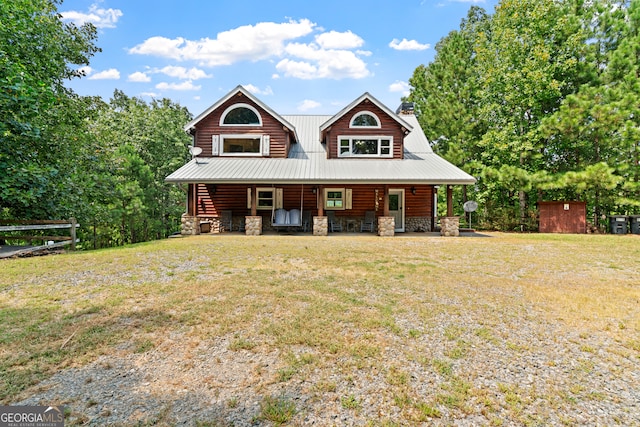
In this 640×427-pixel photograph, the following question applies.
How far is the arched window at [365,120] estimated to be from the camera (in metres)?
16.0

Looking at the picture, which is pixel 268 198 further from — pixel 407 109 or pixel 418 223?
pixel 407 109

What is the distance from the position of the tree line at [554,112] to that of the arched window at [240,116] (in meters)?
13.0

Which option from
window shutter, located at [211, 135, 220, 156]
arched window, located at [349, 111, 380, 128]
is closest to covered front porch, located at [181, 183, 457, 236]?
window shutter, located at [211, 135, 220, 156]

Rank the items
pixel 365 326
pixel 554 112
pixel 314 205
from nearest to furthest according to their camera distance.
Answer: pixel 365 326, pixel 314 205, pixel 554 112

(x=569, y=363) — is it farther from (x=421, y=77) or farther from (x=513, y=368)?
(x=421, y=77)

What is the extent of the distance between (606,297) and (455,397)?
14.4ft

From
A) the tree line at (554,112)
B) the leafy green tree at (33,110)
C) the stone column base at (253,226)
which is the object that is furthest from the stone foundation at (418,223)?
the leafy green tree at (33,110)

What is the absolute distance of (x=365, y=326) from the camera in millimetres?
3867

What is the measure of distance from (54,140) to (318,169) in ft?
34.1

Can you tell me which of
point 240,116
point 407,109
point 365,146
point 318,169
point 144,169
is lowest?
point 318,169

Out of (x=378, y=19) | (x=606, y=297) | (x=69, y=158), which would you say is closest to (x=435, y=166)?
(x=378, y=19)

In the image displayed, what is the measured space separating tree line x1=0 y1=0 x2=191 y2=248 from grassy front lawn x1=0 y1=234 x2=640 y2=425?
3.42 meters

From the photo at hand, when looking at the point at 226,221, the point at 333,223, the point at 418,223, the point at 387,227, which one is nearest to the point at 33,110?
the point at 226,221

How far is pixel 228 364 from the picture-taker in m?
3.03
